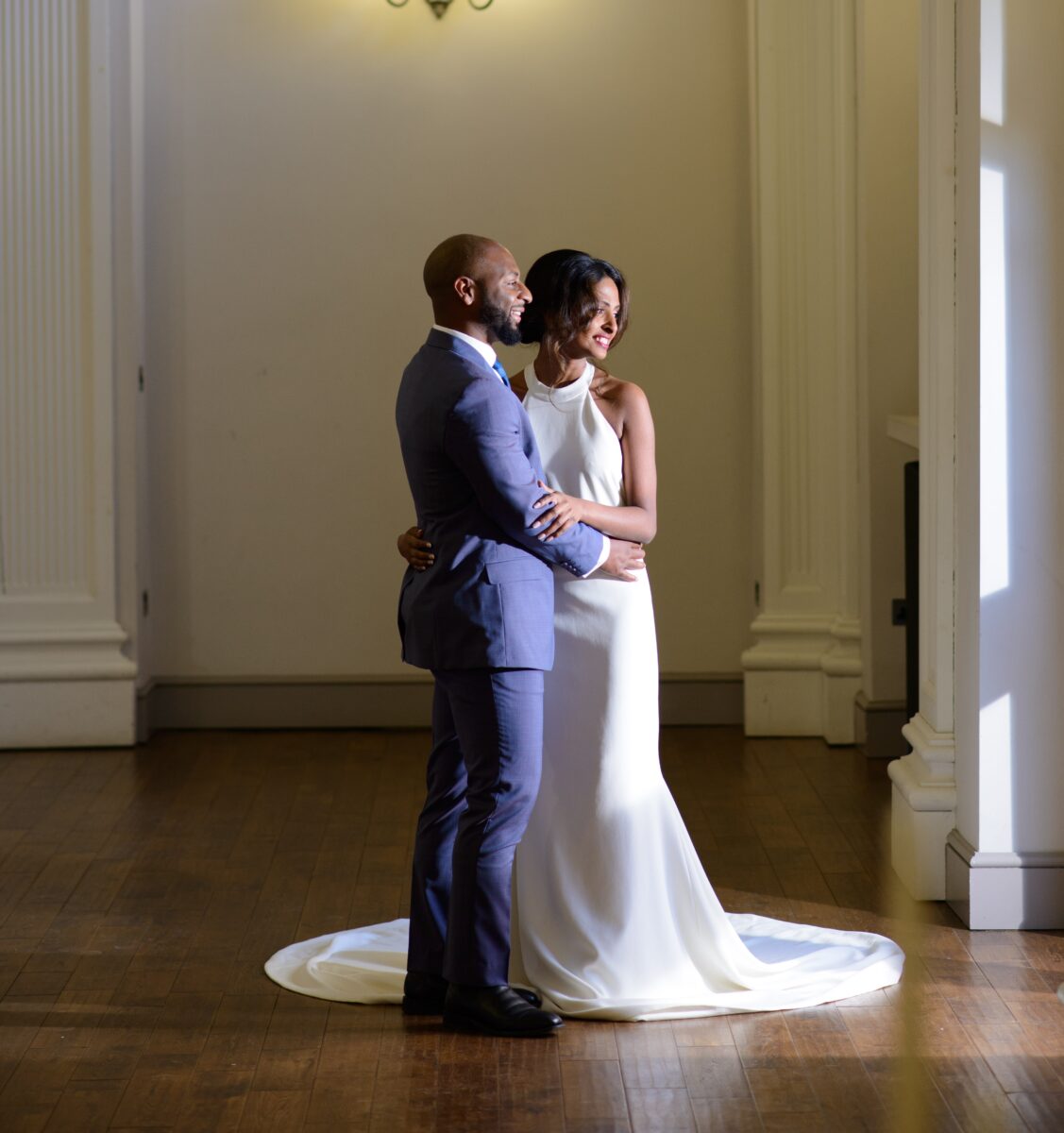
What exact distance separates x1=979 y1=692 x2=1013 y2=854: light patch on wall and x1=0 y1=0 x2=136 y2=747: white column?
351 cm

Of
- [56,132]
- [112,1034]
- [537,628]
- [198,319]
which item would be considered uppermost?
[56,132]

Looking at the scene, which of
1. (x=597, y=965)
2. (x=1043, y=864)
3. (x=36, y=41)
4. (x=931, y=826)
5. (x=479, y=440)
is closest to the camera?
(x=479, y=440)

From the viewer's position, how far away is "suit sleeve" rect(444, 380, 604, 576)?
3354 millimetres

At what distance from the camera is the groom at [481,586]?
133 inches

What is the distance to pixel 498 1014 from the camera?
3490mm

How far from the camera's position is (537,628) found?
3.46 meters

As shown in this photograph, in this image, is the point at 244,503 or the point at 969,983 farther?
the point at 244,503

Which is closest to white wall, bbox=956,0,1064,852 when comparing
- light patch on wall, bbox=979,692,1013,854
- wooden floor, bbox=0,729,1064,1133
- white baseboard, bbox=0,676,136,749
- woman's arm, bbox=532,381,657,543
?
light patch on wall, bbox=979,692,1013,854

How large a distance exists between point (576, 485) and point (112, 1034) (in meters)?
1.48

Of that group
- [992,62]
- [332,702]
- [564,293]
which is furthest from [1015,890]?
[332,702]

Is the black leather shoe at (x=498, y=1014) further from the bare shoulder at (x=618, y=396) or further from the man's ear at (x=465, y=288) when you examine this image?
the man's ear at (x=465, y=288)

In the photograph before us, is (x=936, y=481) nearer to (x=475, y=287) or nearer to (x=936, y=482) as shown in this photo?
(x=936, y=482)

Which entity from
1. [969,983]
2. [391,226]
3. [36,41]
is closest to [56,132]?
[36,41]

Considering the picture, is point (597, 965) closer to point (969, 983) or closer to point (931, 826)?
point (969, 983)
